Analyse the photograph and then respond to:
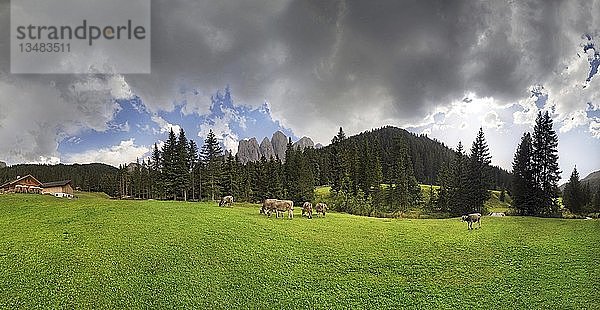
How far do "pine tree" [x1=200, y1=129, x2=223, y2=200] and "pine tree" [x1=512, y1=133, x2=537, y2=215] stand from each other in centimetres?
5112

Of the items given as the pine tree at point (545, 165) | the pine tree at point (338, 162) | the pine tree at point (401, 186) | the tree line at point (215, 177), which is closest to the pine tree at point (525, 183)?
the pine tree at point (545, 165)

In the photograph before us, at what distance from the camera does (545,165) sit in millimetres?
44562

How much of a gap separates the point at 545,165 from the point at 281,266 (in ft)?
150

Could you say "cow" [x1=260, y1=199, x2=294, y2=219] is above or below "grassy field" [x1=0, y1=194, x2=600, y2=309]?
above

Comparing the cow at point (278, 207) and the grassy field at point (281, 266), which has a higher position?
the cow at point (278, 207)

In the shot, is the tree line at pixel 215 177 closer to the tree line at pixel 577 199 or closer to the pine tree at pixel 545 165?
the pine tree at pixel 545 165

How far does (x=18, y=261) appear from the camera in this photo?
14.7m

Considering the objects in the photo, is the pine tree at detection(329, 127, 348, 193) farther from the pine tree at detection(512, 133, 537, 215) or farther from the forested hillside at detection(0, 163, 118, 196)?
the forested hillside at detection(0, 163, 118, 196)

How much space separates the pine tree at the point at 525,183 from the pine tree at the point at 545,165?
0.47 metres

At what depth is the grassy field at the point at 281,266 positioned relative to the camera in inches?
480

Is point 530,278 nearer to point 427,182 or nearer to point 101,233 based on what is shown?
point 101,233

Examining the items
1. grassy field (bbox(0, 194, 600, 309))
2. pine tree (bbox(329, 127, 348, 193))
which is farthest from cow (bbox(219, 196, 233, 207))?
pine tree (bbox(329, 127, 348, 193))

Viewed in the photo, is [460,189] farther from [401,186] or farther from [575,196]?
[575,196]

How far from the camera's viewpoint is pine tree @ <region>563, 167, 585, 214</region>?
186 ft
